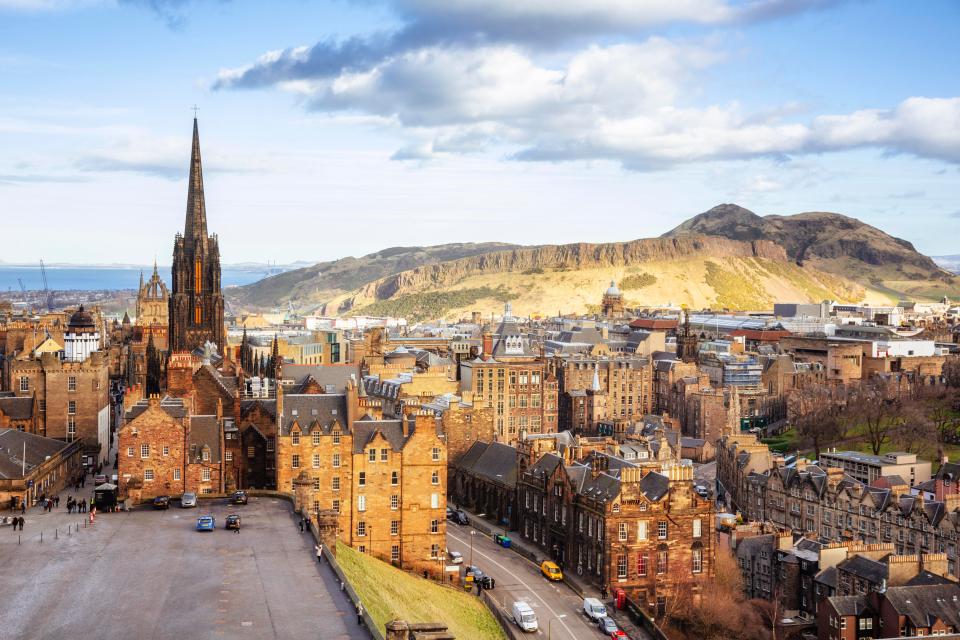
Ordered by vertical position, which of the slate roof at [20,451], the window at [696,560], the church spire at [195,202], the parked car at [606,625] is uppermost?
the church spire at [195,202]

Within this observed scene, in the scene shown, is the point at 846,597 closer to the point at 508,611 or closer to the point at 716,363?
the point at 508,611

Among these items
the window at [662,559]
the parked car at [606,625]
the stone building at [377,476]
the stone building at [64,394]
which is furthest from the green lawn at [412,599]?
the stone building at [64,394]

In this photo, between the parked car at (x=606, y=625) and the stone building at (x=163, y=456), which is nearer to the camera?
the parked car at (x=606, y=625)

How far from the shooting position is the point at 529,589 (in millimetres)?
75688

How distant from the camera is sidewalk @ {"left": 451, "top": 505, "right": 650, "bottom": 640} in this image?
70.1 meters

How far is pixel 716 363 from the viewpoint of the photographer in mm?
169500

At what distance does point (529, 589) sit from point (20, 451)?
36.4 metres

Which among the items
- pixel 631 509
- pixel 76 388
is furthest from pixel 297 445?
pixel 76 388

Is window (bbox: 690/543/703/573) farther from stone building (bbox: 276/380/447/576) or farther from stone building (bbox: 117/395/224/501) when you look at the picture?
stone building (bbox: 117/395/224/501)

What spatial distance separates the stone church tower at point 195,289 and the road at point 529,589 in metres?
58.2

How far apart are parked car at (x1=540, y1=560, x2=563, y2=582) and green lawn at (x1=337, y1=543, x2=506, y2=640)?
823cm

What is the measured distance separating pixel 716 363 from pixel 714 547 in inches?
3626

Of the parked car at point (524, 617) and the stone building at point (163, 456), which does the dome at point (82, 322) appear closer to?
the stone building at point (163, 456)

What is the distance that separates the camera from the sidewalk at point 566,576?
7006 cm
